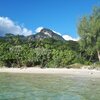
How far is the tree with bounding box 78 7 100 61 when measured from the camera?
55344mm

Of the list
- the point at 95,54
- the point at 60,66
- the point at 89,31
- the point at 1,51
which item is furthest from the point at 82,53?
the point at 1,51

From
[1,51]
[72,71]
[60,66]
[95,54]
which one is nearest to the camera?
[72,71]

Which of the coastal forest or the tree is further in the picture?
the tree

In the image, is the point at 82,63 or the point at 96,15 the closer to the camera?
the point at 82,63

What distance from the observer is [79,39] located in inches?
2228

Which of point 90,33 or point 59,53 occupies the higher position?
point 90,33

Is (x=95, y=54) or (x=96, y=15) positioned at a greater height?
(x=96, y=15)

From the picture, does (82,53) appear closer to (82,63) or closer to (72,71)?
(82,63)

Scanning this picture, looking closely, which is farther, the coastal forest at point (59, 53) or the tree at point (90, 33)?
the tree at point (90, 33)


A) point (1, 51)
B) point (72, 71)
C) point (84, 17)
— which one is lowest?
point (72, 71)

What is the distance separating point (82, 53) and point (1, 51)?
14.9 meters

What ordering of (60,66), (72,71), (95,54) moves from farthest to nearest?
(95,54) → (60,66) → (72,71)

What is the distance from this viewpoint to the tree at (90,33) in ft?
182

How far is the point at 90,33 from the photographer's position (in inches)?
2184
